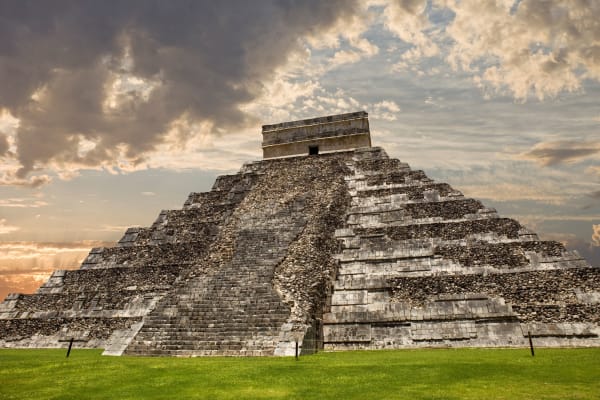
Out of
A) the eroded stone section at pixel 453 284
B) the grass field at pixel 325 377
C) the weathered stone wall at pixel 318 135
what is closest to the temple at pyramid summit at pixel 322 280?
the eroded stone section at pixel 453 284

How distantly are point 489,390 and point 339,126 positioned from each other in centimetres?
2283

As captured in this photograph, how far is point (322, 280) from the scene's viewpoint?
16016 mm

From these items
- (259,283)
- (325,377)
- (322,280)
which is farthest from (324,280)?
(325,377)

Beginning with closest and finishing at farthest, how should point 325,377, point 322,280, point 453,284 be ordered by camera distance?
point 325,377 → point 453,284 → point 322,280

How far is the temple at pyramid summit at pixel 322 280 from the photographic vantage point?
1397 centimetres

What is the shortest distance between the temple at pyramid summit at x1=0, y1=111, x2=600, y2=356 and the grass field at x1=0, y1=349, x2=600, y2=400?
1.65 meters

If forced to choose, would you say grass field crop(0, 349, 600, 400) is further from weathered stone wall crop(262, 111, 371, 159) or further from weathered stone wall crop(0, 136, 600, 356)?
weathered stone wall crop(262, 111, 371, 159)

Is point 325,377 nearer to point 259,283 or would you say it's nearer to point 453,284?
point 259,283

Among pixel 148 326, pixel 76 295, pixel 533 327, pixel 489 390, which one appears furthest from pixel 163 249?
pixel 489 390

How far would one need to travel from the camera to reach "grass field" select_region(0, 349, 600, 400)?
744cm

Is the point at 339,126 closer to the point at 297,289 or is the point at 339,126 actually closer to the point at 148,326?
the point at 297,289

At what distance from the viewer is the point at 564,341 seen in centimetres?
1319

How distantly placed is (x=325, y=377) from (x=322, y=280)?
7.26 metres

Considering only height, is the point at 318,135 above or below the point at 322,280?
above
